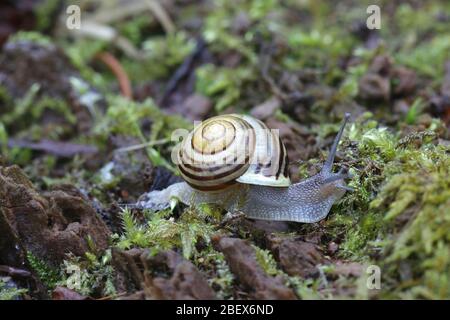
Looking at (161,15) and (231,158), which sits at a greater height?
(161,15)

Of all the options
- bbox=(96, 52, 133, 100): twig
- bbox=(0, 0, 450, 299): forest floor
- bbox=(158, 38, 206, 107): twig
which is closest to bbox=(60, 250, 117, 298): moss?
bbox=(0, 0, 450, 299): forest floor

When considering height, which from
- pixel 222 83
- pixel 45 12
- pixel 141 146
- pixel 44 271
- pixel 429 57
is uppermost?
pixel 45 12

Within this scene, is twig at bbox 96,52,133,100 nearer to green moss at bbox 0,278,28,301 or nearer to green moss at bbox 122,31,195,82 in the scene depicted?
green moss at bbox 122,31,195,82

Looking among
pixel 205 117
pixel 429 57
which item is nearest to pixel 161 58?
pixel 205 117

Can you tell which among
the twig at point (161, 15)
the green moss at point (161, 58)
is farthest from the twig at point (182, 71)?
the twig at point (161, 15)

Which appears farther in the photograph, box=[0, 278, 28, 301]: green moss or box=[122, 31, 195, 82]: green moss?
box=[122, 31, 195, 82]: green moss

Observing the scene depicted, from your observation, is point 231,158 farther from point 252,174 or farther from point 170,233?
point 170,233
